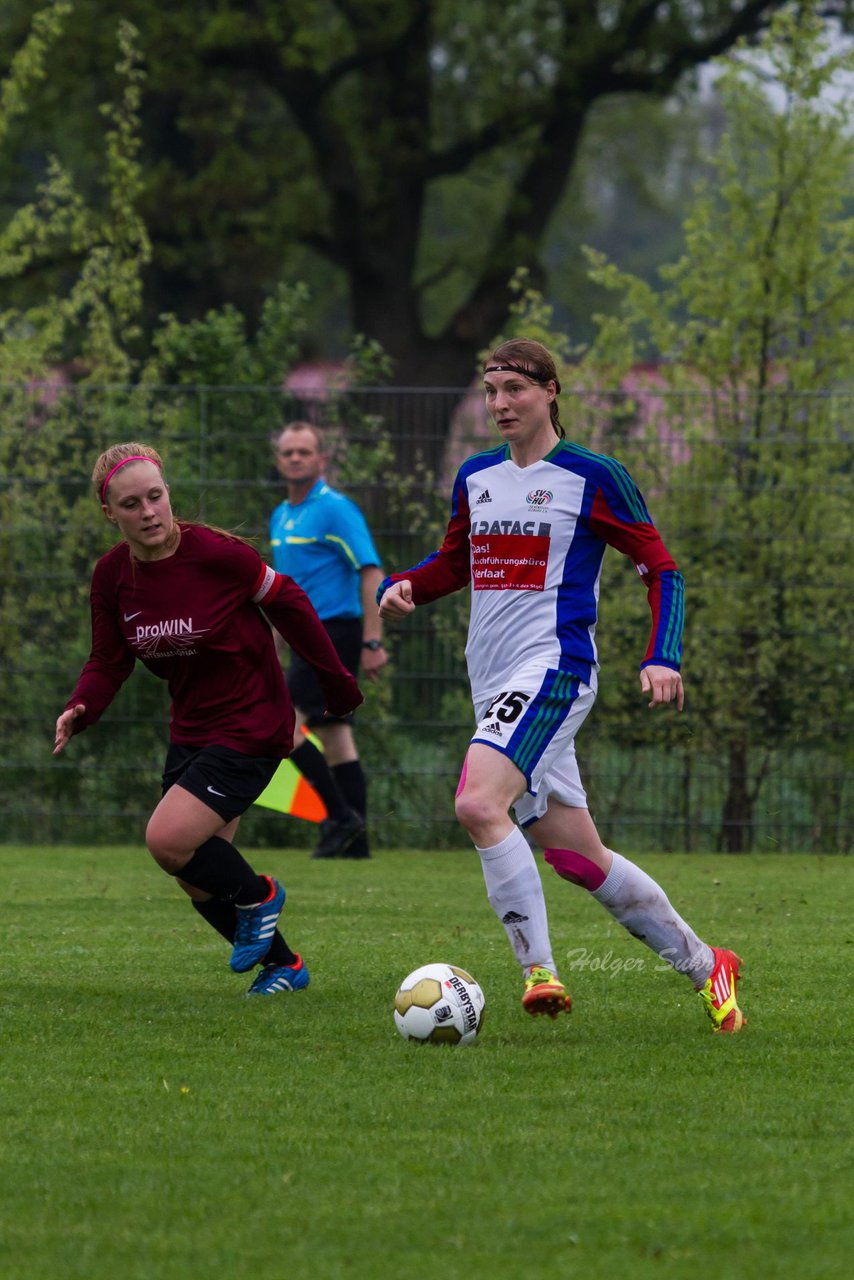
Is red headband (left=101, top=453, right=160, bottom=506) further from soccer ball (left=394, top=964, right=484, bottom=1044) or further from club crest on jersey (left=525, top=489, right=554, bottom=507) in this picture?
soccer ball (left=394, top=964, right=484, bottom=1044)

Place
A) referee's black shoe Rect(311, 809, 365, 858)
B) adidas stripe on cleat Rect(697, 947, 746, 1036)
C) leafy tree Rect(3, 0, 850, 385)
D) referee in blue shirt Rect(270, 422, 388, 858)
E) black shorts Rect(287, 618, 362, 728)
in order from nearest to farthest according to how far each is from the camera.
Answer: adidas stripe on cleat Rect(697, 947, 746, 1036) → referee in blue shirt Rect(270, 422, 388, 858) → black shorts Rect(287, 618, 362, 728) → referee's black shoe Rect(311, 809, 365, 858) → leafy tree Rect(3, 0, 850, 385)

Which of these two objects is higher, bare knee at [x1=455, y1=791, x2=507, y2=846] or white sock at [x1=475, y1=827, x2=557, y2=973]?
bare knee at [x1=455, y1=791, x2=507, y2=846]

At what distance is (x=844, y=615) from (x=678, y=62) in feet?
46.3

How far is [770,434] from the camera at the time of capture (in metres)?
11.9

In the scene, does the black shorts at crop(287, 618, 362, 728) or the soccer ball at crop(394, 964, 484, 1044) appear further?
the black shorts at crop(287, 618, 362, 728)

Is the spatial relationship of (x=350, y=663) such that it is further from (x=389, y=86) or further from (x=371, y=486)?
(x=389, y=86)

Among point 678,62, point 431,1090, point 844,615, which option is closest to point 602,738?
point 844,615

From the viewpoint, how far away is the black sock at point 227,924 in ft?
20.5

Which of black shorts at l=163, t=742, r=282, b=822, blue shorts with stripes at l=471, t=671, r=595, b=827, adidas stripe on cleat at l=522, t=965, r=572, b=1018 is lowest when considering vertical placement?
adidas stripe on cleat at l=522, t=965, r=572, b=1018

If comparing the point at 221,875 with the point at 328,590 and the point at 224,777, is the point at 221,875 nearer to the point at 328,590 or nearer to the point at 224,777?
the point at 224,777

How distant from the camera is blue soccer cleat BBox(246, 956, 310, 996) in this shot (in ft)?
20.7

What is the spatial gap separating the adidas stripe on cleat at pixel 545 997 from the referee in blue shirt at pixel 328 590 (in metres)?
5.38

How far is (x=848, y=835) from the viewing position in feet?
39.9

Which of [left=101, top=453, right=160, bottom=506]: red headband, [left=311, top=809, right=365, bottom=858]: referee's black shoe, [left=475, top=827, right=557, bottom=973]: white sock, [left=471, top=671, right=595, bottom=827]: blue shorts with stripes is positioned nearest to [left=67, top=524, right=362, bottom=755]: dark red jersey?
[left=101, top=453, right=160, bottom=506]: red headband
